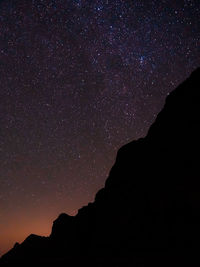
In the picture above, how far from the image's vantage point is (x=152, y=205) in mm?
22016

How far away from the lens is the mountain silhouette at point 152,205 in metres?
18.6

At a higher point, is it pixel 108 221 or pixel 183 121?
pixel 183 121

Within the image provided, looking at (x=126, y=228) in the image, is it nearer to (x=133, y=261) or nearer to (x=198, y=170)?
(x=133, y=261)

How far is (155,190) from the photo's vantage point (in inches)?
883

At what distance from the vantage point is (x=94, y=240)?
86.8 ft

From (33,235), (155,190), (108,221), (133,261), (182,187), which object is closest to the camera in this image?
(133,261)

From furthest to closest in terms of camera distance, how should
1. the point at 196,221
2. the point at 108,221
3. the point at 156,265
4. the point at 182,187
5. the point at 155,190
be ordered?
the point at 108,221 < the point at 155,190 < the point at 182,187 < the point at 196,221 < the point at 156,265

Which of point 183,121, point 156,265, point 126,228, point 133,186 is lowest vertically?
point 156,265

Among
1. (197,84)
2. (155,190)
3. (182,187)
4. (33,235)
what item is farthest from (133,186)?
(33,235)

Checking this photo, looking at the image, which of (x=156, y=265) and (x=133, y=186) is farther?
(x=133, y=186)

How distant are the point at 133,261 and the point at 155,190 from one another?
6.80 m

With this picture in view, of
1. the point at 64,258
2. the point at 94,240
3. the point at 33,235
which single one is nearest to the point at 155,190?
the point at 94,240

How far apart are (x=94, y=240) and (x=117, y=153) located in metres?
10.9

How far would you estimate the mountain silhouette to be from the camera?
733 inches
